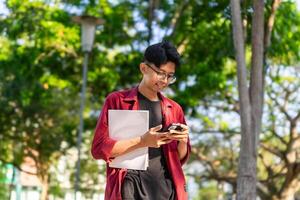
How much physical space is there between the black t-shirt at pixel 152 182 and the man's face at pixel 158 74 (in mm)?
131

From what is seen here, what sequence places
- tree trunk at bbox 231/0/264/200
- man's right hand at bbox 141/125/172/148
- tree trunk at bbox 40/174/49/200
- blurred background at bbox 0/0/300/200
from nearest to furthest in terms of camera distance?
man's right hand at bbox 141/125/172/148
tree trunk at bbox 231/0/264/200
blurred background at bbox 0/0/300/200
tree trunk at bbox 40/174/49/200

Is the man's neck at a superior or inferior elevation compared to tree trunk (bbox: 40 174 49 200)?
superior

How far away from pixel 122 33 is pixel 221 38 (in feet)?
9.99

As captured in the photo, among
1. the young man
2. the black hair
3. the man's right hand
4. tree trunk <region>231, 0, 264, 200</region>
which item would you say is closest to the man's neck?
the young man

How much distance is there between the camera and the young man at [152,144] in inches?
110

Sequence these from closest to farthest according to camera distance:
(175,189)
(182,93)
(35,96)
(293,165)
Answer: (175,189) → (182,93) → (35,96) → (293,165)

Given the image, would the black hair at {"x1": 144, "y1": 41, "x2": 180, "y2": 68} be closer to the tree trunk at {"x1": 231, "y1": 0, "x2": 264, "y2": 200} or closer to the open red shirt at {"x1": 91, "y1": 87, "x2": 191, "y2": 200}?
the open red shirt at {"x1": 91, "y1": 87, "x2": 191, "y2": 200}

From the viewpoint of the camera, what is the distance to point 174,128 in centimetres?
268

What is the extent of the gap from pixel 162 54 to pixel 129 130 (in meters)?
0.36

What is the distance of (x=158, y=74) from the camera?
2.83 m

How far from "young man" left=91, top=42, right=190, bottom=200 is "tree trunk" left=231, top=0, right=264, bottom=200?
571cm

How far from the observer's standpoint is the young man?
110 inches

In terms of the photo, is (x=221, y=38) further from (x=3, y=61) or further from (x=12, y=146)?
(x=12, y=146)

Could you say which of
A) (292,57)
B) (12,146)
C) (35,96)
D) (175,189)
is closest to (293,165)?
(292,57)
